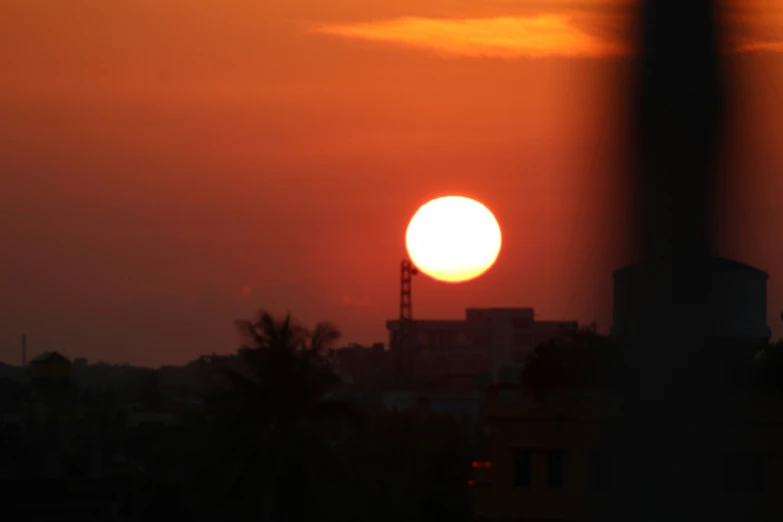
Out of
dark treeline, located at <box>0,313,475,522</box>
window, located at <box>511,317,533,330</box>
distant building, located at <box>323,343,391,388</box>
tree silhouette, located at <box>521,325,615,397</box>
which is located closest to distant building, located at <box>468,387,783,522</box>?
tree silhouette, located at <box>521,325,615,397</box>

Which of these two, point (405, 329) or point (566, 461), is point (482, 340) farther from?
point (566, 461)

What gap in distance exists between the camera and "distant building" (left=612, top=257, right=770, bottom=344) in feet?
73.8

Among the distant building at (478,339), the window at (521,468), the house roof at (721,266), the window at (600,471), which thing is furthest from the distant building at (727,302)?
the distant building at (478,339)

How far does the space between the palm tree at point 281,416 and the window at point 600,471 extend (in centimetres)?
506

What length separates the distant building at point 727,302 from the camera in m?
Result: 22.5

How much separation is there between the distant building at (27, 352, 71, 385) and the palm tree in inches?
2304

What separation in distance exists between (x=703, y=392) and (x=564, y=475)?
6.24 meters

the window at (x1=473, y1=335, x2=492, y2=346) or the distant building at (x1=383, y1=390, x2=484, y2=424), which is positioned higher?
the window at (x1=473, y1=335, x2=492, y2=346)

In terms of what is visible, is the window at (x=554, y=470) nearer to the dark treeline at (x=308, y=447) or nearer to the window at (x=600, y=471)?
the window at (x=600, y=471)

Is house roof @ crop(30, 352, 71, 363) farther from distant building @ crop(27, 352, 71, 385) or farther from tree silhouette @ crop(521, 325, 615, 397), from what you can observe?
tree silhouette @ crop(521, 325, 615, 397)

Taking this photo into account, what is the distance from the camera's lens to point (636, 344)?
23625mm

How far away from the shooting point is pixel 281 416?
29.2 metres

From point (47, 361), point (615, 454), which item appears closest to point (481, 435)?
point (615, 454)

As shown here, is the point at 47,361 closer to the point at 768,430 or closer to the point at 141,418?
the point at 141,418
